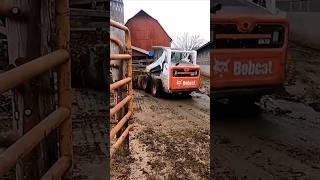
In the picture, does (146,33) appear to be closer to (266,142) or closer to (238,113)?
(238,113)

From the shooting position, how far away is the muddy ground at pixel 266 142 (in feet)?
6.87

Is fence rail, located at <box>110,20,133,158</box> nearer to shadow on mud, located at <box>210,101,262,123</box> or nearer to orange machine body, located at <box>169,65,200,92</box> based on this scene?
orange machine body, located at <box>169,65,200,92</box>

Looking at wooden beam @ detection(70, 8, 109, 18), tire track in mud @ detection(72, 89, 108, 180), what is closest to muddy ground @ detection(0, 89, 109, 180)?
tire track in mud @ detection(72, 89, 108, 180)

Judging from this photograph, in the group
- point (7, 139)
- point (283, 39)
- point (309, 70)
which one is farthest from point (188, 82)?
point (309, 70)

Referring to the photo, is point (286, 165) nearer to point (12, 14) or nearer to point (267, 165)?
point (267, 165)

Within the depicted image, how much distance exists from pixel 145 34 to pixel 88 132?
35 cm

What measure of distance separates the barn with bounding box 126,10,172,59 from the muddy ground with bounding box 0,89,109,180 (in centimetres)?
17

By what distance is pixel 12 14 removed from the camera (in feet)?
2.57

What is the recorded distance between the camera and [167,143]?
1.14m

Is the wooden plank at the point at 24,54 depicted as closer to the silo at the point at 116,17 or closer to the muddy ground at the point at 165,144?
the silo at the point at 116,17

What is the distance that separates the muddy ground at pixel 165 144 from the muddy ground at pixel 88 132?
9 cm

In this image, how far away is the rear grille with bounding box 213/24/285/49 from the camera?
1.77m

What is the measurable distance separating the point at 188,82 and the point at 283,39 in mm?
1200

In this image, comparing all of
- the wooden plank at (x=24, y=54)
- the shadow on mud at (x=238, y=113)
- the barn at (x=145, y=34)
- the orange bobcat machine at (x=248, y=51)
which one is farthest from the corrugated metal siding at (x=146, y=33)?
the shadow on mud at (x=238, y=113)
